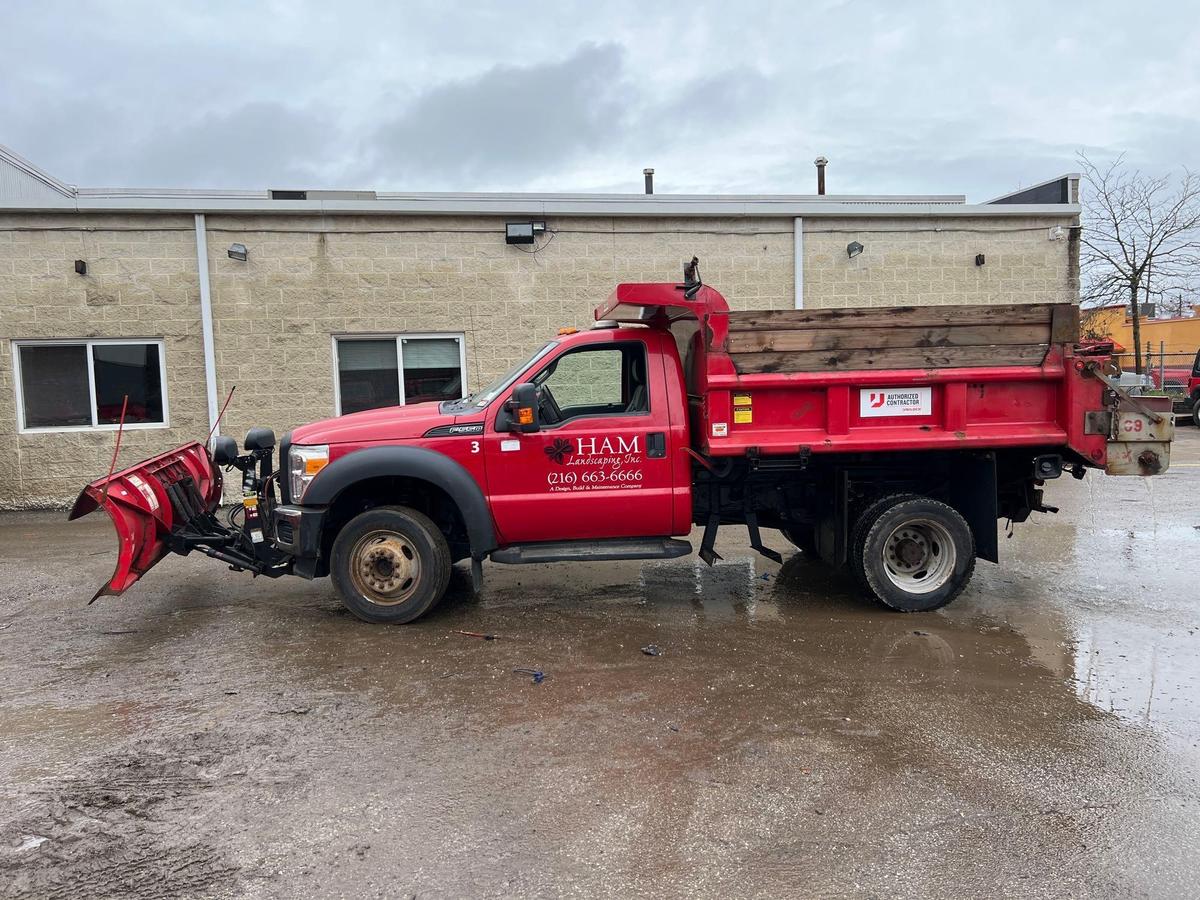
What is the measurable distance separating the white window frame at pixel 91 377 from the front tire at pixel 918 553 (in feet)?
30.9

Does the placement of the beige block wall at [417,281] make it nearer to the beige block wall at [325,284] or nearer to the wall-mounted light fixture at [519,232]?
the beige block wall at [325,284]

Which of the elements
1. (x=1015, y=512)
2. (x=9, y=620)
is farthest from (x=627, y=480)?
(x=9, y=620)

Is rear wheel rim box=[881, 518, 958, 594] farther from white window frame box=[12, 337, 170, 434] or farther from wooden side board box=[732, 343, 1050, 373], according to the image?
white window frame box=[12, 337, 170, 434]

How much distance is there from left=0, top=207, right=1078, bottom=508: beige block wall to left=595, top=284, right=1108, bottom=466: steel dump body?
19.5 ft

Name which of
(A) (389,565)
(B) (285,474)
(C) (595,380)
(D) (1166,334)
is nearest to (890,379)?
(C) (595,380)

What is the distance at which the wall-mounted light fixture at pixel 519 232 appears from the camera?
11484 mm

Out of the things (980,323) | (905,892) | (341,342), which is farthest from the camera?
(341,342)

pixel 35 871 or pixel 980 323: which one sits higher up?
pixel 980 323

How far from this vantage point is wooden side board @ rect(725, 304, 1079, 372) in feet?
19.7

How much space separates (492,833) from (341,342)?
9347 mm

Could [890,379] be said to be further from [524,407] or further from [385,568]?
[385,568]

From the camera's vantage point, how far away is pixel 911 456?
6.46 m

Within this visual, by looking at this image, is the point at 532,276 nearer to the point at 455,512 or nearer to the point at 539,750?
the point at 455,512

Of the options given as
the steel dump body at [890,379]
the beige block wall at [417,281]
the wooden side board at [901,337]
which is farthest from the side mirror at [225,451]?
the beige block wall at [417,281]
